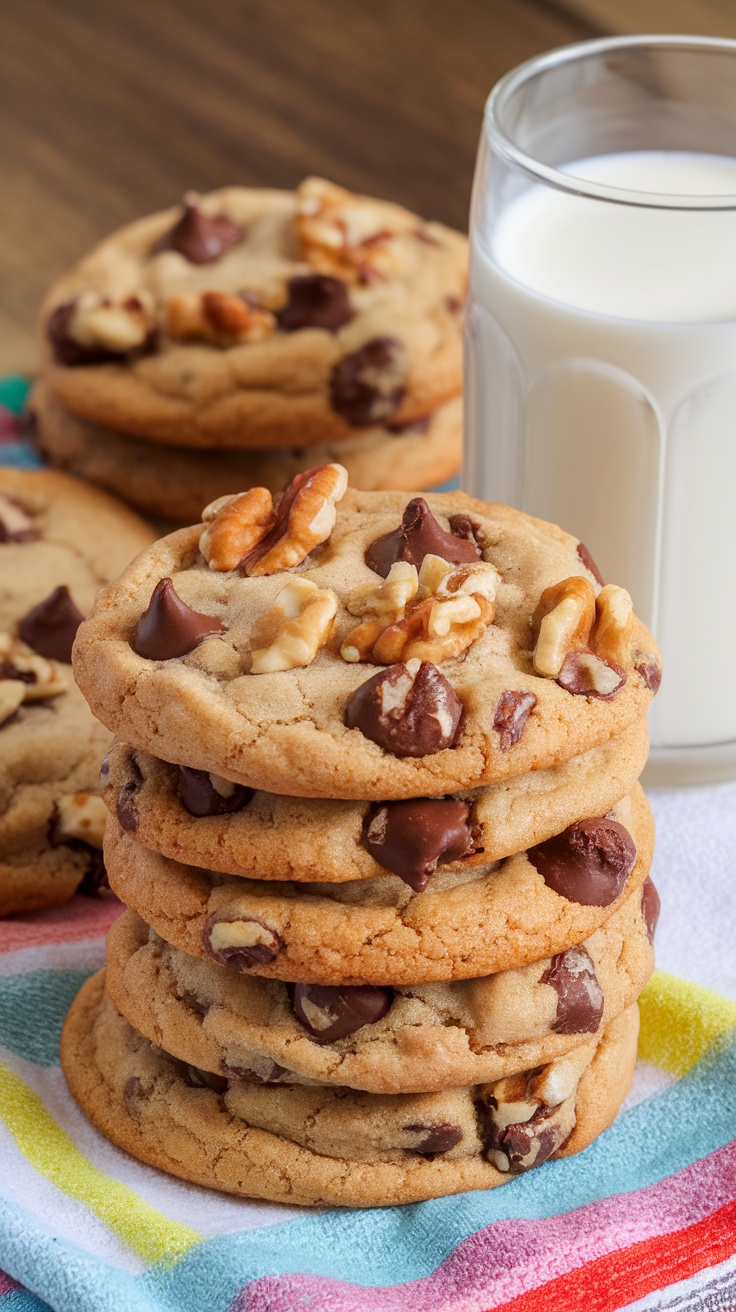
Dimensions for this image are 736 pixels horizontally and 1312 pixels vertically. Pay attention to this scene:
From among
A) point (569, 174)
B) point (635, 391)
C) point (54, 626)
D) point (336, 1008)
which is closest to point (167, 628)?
point (336, 1008)

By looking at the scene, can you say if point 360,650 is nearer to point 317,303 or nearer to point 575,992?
point 575,992

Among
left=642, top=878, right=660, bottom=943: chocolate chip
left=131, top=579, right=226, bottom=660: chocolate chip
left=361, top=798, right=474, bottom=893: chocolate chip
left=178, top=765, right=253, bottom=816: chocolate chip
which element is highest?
left=131, top=579, right=226, bottom=660: chocolate chip

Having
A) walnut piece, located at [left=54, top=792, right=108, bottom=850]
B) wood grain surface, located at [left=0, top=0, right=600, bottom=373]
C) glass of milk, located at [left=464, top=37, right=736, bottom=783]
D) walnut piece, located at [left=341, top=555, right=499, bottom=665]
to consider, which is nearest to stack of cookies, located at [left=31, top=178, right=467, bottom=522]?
glass of milk, located at [left=464, top=37, right=736, bottom=783]

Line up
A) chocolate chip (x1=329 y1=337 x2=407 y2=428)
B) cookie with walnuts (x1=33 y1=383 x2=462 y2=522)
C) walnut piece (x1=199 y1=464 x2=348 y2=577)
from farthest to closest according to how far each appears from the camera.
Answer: cookie with walnuts (x1=33 y1=383 x2=462 y2=522), chocolate chip (x1=329 y1=337 x2=407 y2=428), walnut piece (x1=199 y1=464 x2=348 y2=577)

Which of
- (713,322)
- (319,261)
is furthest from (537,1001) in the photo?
(319,261)

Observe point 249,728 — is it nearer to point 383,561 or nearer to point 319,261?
point 383,561

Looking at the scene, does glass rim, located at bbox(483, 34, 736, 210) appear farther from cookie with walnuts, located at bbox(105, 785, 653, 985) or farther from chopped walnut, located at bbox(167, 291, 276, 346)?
cookie with walnuts, located at bbox(105, 785, 653, 985)
